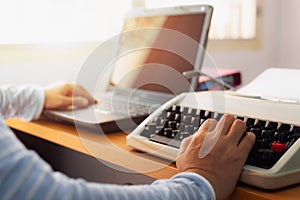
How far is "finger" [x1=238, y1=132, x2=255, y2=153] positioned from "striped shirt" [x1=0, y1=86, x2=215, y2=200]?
0.09 metres

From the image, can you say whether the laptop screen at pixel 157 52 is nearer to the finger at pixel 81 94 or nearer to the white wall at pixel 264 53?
the finger at pixel 81 94

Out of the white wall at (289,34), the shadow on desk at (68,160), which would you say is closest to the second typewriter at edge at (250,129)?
the shadow on desk at (68,160)

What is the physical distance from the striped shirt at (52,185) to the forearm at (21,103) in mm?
628

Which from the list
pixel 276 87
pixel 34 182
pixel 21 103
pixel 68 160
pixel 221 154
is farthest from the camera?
pixel 68 160

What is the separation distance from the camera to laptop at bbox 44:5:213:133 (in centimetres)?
101

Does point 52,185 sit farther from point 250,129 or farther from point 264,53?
point 264,53

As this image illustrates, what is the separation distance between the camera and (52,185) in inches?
17.7

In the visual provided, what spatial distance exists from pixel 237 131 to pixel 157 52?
55 centimetres

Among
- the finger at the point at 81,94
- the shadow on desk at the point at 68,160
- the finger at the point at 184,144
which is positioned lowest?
the shadow on desk at the point at 68,160

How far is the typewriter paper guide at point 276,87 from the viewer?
848 mm

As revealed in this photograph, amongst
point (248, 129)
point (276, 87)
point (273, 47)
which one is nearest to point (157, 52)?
point (276, 87)

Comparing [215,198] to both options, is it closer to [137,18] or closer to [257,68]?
[137,18]

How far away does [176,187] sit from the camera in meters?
0.55

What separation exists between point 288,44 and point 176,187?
2.62 m
